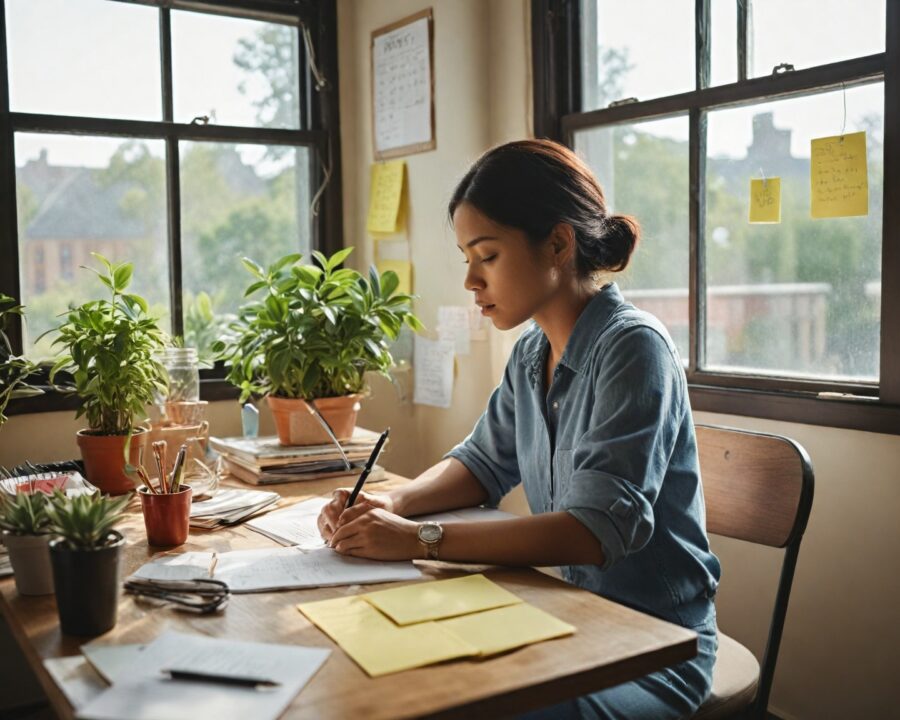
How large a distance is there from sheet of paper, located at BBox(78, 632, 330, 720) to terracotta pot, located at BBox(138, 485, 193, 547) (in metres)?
0.43

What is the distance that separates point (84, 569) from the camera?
3.63ft

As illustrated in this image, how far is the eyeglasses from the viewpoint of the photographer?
1197mm

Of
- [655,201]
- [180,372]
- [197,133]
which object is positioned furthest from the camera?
[197,133]

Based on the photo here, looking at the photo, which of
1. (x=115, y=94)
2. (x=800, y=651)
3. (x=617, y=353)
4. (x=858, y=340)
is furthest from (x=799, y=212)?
(x=115, y=94)

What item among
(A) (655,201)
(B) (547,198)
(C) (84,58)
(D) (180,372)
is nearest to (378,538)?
(B) (547,198)

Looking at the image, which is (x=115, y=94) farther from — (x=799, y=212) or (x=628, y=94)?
(x=799, y=212)

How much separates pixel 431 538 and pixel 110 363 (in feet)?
2.96

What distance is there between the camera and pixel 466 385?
2.65 m

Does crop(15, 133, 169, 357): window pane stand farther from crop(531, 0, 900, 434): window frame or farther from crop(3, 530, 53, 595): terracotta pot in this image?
crop(3, 530, 53, 595): terracotta pot

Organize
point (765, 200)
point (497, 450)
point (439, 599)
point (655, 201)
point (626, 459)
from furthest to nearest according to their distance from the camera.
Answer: point (655, 201) → point (765, 200) → point (497, 450) → point (626, 459) → point (439, 599)

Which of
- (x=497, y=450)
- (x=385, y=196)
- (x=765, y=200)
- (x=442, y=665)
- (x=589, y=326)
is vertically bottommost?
(x=442, y=665)

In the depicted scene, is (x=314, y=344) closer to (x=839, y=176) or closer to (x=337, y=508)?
(x=337, y=508)

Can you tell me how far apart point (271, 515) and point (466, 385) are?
1.03 metres

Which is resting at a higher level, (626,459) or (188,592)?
(626,459)
